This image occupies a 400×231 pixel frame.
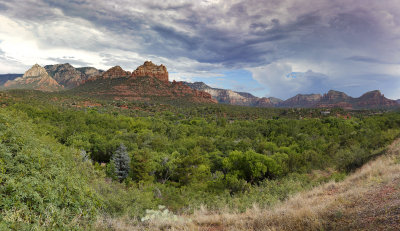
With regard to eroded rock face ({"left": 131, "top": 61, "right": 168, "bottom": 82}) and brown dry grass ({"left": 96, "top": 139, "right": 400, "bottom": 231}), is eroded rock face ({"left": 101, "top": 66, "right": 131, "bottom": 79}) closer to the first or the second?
eroded rock face ({"left": 131, "top": 61, "right": 168, "bottom": 82})

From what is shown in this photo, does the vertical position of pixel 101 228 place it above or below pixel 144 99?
below

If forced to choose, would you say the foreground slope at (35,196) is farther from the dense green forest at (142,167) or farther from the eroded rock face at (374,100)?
the eroded rock face at (374,100)

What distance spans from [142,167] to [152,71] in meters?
145

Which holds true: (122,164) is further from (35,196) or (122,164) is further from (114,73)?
(114,73)

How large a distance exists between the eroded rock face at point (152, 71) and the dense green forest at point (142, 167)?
335ft

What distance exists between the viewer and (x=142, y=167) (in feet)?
70.4

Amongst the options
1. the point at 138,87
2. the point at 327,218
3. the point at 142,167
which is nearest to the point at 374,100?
the point at 138,87

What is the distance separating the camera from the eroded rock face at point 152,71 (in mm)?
146250

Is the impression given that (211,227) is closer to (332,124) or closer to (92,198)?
(92,198)

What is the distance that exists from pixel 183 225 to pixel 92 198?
4.71 m

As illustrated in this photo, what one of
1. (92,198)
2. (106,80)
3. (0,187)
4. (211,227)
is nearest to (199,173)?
(92,198)

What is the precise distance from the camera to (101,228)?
544 centimetres

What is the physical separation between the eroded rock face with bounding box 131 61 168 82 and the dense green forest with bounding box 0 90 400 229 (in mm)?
102022

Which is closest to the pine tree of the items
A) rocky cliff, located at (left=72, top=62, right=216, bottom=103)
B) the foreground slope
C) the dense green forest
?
the dense green forest
